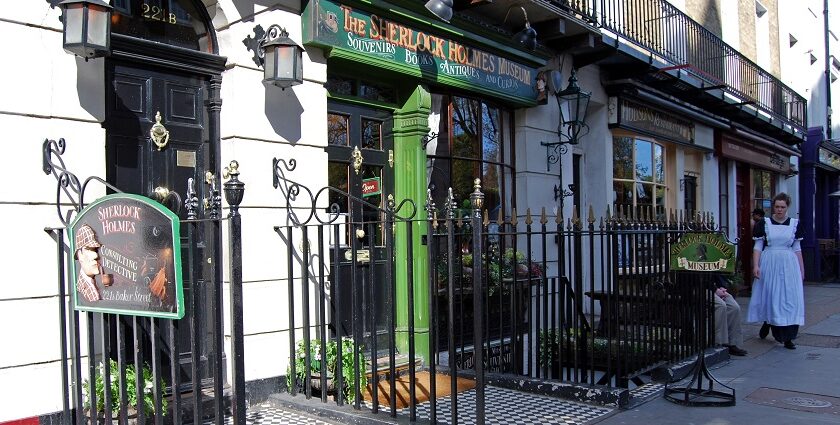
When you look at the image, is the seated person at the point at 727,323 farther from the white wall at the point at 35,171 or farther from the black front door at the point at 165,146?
the white wall at the point at 35,171

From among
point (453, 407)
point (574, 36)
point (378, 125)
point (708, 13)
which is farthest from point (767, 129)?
point (453, 407)

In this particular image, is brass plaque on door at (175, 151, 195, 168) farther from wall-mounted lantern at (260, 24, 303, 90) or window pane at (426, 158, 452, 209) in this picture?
window pane at (426, 158, 452, 209)

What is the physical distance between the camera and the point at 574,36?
9.41 metres

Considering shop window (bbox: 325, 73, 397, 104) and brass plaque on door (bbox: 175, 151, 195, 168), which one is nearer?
brass plaque on door (bbox: 175, 151, 195, 168)

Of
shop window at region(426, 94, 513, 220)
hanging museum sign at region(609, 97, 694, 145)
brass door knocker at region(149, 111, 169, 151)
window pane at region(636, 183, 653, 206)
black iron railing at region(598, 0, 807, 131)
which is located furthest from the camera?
window pane at region(636, 183, 653, 206)


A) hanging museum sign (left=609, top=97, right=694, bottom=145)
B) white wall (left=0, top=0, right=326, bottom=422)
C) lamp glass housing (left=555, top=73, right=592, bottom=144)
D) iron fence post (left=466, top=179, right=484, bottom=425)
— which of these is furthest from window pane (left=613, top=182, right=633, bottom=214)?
white wall (left=0, top=0, right=326, bottom=422)

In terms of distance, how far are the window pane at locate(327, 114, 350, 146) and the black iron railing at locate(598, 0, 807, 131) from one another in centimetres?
485

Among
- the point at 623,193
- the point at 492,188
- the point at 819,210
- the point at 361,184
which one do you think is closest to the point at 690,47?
the point at 623,193

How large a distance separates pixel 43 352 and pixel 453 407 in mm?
2706

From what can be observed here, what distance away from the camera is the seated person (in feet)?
26.1

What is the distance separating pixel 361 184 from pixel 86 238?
10.6 ft

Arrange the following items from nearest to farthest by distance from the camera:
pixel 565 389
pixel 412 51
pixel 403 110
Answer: pixel 565 389 < pixel 412 51 < pixel 403 110

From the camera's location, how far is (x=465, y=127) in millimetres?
8156

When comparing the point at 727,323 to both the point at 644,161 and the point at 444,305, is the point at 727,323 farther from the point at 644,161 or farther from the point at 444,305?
the point at 644,161
